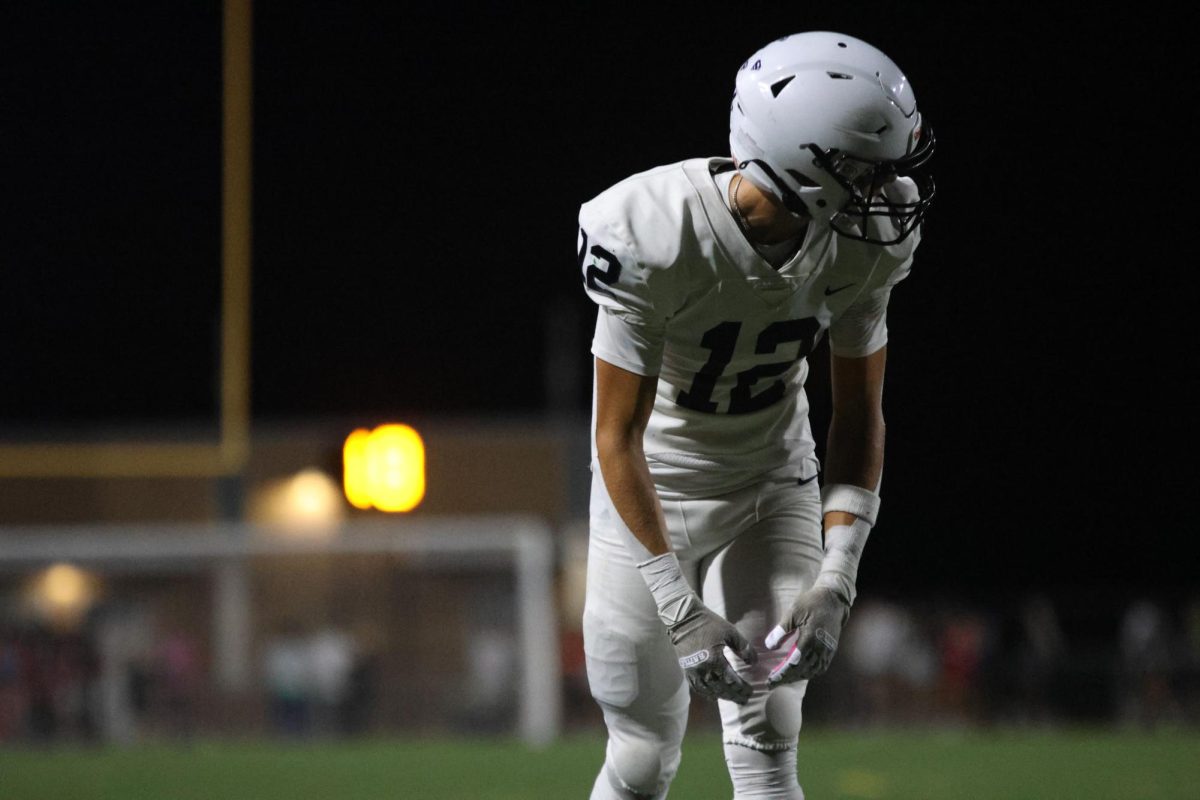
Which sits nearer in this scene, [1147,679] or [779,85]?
[779,85]

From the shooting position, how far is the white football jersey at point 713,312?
3.04 m

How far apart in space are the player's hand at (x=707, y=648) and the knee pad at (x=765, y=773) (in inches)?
7.5

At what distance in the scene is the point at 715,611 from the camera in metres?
3.30

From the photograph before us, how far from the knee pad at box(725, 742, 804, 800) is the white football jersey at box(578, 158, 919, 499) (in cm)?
53

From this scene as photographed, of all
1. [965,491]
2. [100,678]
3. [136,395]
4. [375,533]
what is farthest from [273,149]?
[965,491]

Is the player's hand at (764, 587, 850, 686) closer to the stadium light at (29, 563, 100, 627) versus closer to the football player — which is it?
the football player

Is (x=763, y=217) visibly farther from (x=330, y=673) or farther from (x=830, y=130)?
(x=330, y=673)

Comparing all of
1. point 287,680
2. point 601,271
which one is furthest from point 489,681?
point 601,271

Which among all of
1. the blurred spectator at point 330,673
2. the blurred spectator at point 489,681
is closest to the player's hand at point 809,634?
the blurred spectator at point 489,681

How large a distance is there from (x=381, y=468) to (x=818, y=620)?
628 centimetres

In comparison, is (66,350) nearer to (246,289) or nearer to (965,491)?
(246,289)

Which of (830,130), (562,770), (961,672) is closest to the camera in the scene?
(830,130)

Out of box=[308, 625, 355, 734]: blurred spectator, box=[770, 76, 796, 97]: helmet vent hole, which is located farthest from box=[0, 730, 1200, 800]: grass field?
box=[770, 76, 796, 97]: helmet vent hole

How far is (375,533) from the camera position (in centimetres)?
1127
